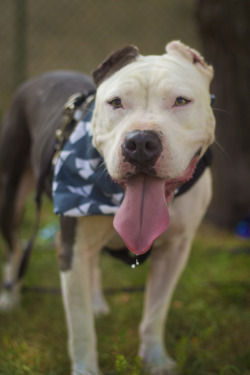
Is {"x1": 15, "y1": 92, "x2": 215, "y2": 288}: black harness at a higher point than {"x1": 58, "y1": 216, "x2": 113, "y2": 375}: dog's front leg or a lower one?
higher

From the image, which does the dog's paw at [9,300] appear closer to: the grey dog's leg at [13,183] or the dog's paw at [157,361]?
the grey dog's leg at [13,183]

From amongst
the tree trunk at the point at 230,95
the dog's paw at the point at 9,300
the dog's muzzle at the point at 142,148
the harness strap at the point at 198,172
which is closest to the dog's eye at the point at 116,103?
the dog's muzzle at the point at 142,148

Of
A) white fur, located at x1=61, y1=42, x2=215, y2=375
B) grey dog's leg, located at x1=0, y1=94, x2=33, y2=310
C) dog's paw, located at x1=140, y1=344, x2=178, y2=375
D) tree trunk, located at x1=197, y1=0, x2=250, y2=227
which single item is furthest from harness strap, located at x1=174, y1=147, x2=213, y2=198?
tree trunk, located at x1=197, y1=0, x2=250, y2=227

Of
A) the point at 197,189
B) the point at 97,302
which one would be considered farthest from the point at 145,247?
the point at 97,302

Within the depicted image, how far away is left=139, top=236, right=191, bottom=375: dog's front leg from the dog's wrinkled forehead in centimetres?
95

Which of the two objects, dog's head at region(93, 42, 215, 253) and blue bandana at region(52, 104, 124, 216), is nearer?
dog's head at region(93, 42, 215, 253)

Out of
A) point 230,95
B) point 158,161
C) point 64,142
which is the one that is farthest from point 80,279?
point 230,95

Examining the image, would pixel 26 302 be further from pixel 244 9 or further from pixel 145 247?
pixel 244 9

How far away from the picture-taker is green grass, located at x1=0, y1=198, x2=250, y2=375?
2.77 metres

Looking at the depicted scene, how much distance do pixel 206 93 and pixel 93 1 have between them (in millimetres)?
5422

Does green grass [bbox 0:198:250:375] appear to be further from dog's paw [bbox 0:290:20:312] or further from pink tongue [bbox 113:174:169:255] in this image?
pink tongue [bbox 113:174:169:255]

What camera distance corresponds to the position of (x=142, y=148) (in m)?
1.98

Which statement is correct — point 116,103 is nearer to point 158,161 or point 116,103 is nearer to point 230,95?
point 158,161

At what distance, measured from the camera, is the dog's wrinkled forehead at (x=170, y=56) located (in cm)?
234
